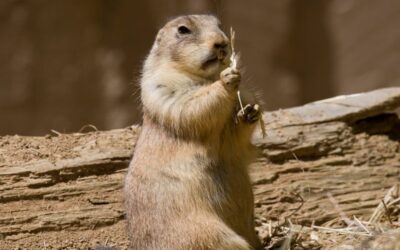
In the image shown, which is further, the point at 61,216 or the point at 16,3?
the point at 16,3

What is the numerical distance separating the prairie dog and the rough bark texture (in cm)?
93

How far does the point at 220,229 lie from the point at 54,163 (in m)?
1.85

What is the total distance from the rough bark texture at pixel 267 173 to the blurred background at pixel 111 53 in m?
4.03

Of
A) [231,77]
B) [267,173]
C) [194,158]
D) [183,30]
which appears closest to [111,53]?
[267,173]

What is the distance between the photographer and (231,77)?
16.0 ft

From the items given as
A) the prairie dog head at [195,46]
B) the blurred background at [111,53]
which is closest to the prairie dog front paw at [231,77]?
the prairie dog head at [195,46]

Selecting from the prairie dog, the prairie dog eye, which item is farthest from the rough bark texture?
the prairie dog eye

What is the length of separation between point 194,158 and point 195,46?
0.74 m

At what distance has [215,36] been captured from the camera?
511 cm

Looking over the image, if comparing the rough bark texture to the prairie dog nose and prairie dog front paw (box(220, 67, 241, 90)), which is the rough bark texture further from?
the prairie dog nose

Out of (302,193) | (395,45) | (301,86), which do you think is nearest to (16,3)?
(301,86)

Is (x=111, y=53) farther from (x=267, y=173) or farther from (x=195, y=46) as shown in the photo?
(x=195, y=46)

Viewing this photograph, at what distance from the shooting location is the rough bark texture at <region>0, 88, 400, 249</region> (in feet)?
19.8

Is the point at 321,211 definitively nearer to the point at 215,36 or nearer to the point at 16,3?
the point at 215,36
